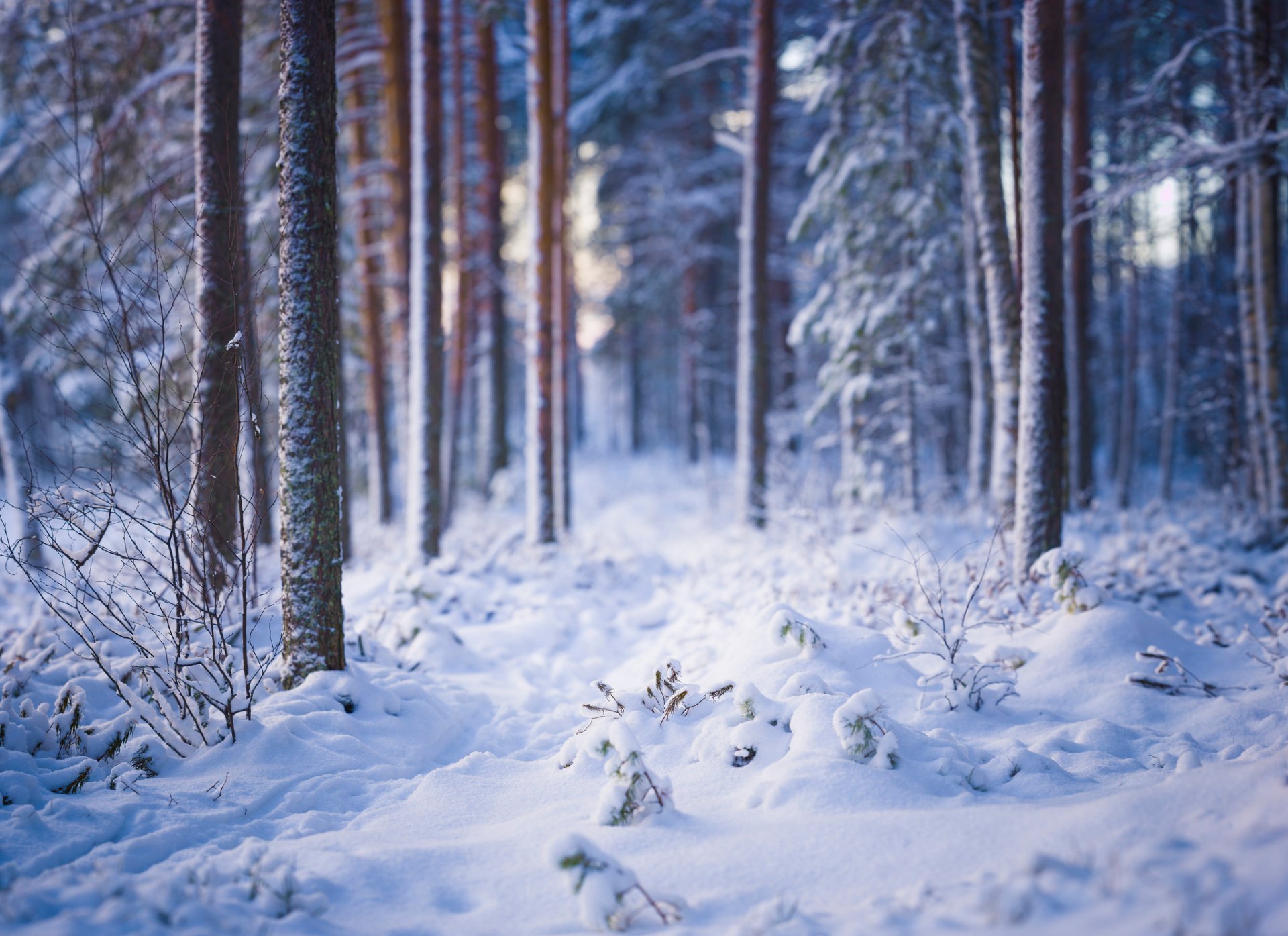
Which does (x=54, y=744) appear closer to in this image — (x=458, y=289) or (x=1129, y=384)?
(x=458, y=289)

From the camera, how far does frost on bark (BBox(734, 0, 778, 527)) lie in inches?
415

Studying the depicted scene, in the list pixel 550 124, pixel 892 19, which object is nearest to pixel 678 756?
pixel 550 124

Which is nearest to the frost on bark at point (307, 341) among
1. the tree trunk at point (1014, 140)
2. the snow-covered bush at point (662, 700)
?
the snow-covered bush at point (662, 700)

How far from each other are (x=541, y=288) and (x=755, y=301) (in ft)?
11.6

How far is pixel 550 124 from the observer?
9969 millimetres

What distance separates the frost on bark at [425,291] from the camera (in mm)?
8758

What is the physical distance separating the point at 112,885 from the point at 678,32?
17.6m

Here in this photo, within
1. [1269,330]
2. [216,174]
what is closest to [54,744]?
[216,174]

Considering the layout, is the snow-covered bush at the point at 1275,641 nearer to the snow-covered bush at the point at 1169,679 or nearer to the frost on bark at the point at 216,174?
the snow-covered bush at the point at 1169,679

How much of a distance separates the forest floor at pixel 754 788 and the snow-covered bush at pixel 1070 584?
2.0 inches

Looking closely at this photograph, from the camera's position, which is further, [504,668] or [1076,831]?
[504,668]

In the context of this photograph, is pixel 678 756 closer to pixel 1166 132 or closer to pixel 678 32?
pixel 1166 132

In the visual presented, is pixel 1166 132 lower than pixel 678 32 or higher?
lower

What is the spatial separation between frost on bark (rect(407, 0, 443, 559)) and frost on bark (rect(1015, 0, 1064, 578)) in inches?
277
